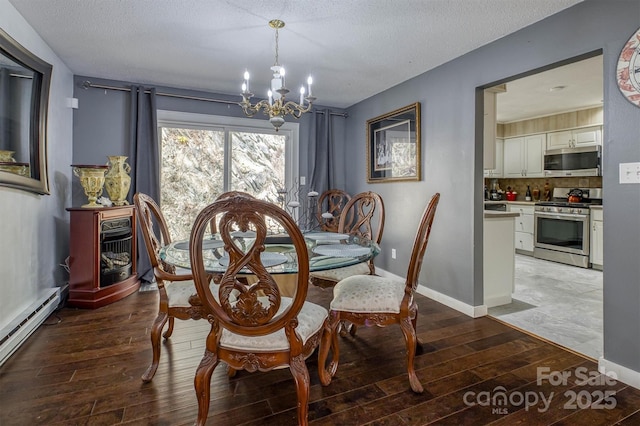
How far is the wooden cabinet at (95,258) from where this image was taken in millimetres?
3049

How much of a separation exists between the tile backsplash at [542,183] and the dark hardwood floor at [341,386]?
13.6 feet

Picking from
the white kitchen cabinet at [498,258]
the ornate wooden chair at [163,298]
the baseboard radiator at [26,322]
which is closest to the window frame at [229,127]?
the baseboard radiator at [26,322]

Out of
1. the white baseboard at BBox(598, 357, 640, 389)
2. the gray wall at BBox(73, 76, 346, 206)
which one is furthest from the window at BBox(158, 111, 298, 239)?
the white baseboard at BBox(598, 357, 640, 389)

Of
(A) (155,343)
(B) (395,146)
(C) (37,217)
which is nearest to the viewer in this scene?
(A) (155,343)

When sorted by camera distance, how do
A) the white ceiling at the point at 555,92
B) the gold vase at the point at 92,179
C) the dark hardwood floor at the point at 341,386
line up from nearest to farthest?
the dark hardwood floor at the point at 341,386 < the gold vase at the point at 92,179 < the white ceiling at the point at 555,92

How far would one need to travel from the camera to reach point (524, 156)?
5906 mm

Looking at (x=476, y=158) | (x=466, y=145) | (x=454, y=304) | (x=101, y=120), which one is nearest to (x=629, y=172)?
(x=476, y=158)

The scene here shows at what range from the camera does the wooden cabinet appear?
3049 mm

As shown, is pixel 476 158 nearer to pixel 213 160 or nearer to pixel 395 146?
pixel 395 146

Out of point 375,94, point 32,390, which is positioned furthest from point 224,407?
point 375,94

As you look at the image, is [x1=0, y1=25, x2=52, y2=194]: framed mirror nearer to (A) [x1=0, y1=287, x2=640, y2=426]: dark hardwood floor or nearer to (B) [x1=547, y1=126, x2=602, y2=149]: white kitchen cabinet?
(A) [x1=0, y1=287, x2=640, y2=426]: dark hardwood floor

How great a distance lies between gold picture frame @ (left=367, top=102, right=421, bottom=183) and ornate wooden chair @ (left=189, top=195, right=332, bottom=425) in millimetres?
2603

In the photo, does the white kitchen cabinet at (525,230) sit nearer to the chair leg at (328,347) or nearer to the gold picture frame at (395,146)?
the gold picture frame at (395,146)

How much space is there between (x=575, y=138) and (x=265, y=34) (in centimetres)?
508
